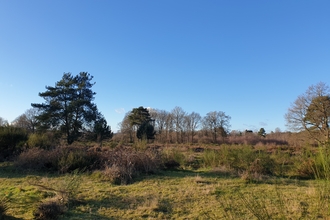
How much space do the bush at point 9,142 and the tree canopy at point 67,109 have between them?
11143 mm

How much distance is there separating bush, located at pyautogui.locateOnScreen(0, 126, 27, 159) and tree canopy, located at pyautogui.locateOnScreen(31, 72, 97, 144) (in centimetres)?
1114

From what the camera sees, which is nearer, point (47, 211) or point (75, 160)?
point (47, 211)

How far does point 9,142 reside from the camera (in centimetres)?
1325

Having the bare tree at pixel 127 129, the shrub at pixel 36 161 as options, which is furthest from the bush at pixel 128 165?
the bare tree at pixel 127 129

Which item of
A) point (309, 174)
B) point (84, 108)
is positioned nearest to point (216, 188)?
point (309, 174)

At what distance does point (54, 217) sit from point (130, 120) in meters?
37.2

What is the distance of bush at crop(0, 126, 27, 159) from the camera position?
12856 millimetres

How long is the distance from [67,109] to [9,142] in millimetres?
11886

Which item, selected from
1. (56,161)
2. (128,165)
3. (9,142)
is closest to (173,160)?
(128,165)

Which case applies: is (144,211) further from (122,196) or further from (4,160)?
(4,160)

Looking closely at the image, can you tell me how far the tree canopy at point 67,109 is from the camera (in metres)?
24.7

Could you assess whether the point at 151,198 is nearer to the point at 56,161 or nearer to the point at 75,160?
the point at 75,160

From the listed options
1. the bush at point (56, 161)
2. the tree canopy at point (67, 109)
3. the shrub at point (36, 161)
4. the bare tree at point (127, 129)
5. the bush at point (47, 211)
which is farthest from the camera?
the bare tree at point (127, 129)

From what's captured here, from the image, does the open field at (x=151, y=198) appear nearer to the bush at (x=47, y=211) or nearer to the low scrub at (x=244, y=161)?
the bush at (x=47, y=211)
